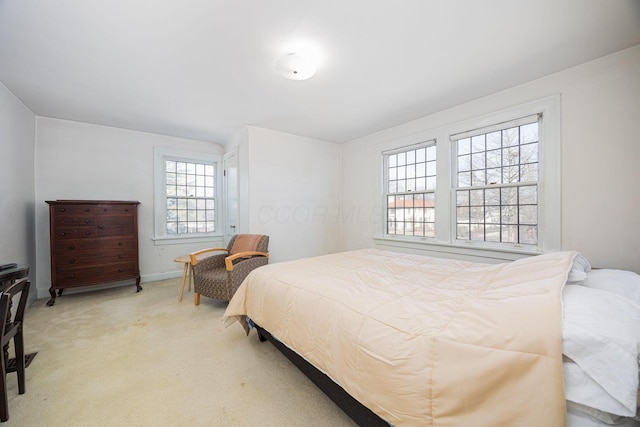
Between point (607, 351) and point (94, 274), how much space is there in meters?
4.83

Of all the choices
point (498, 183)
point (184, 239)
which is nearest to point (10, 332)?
point (184, 239)

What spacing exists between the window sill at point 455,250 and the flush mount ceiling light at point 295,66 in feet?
8.83

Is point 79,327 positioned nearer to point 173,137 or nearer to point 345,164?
point 173,137

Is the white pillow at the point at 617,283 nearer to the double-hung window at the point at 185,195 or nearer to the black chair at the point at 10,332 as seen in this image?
the black chair at the point at 10,332

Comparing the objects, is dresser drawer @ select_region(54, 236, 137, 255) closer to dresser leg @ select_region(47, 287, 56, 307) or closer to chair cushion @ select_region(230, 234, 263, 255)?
dresser leg @ select_region(47, 287, 56, 307)

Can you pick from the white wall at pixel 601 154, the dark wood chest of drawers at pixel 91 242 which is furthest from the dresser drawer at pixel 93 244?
the white wall at pixel 601 154

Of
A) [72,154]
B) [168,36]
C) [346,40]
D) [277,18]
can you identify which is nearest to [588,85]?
[346,40]

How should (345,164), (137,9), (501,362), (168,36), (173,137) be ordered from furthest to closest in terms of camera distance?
(345,164) < (173,137) < (168,36) < (137,9) < (501,362)

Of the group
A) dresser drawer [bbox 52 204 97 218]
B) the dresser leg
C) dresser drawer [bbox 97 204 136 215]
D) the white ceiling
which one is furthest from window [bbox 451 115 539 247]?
the dresser leg

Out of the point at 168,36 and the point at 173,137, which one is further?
the point at 173,137

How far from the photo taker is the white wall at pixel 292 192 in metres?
3.78

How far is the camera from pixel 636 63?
195cm

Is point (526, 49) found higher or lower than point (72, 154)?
higher

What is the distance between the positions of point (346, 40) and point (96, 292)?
4.78 meters
